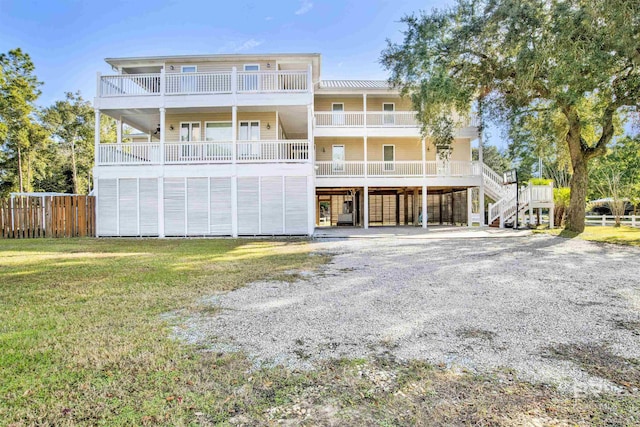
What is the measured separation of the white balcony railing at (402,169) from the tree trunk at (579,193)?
5.33 meters

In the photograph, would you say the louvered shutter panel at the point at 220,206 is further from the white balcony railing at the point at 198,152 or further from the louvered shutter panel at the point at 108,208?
the louvered shutter panel at the point at 108,208

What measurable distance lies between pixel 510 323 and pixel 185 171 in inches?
522

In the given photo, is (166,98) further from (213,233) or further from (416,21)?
(416,21)

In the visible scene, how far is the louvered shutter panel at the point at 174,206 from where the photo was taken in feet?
46.6

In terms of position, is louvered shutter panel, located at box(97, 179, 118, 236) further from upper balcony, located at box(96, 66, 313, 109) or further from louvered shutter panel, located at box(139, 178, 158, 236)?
upper balcony, located at box(96, 66, 313, 109)

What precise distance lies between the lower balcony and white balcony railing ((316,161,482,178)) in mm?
5726

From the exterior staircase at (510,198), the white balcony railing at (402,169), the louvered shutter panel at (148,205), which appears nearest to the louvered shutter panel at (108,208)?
the louvered shutter panel at (148,205)

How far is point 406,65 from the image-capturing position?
556 inches

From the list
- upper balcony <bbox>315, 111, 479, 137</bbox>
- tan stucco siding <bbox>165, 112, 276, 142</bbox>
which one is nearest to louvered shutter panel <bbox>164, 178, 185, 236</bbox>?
tan stucco siding <bbox>165, 112, 276, 142</bbox>

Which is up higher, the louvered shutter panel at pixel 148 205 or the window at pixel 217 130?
the window at pixel 217 130

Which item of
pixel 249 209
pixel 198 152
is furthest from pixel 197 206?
pixel 198 152

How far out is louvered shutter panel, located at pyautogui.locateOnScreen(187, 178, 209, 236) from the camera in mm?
14227

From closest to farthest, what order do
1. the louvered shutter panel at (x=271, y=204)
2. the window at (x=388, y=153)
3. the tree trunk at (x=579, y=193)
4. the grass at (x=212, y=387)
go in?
1. the grass at (x=212, y=387)
2. the louvered shutter panel at (x=271, y=204)
3. the tree trunk at (x=579, y=193)
4. the window at (x=388, y=153)

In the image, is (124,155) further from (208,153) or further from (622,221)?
(622,221)
